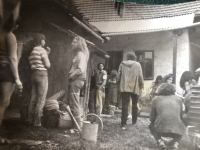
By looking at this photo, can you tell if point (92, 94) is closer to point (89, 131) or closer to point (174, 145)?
point (89, 131)

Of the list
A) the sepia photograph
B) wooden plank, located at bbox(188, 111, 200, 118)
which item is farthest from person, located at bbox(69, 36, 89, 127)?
wooden plank, located at bbox(188, 111, 200, 118)

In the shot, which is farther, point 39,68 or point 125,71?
point 39,68

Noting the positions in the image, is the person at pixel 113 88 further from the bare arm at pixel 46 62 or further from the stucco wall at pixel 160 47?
the bare arm at pixel 46 62

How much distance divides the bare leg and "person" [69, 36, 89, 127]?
0.41m

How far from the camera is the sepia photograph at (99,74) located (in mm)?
1650

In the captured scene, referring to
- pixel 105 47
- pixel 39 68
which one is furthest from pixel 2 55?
pixel 105 47

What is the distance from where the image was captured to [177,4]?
1724mm

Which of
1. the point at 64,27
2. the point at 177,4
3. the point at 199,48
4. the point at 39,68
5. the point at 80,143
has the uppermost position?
the point at 177,4

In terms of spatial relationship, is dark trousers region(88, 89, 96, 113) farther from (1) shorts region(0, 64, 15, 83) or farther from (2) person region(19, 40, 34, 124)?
(1) shorts region(0, 64, 15, 83)

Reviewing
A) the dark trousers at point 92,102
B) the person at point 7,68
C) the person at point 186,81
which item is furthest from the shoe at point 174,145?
the person at point 7,68

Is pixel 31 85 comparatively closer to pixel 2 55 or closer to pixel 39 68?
pixel 39 68

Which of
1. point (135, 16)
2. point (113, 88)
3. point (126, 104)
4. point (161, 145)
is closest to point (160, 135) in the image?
point (161, 145)

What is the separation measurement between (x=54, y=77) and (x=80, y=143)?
48 cm

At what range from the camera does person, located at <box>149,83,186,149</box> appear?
5.32ft
